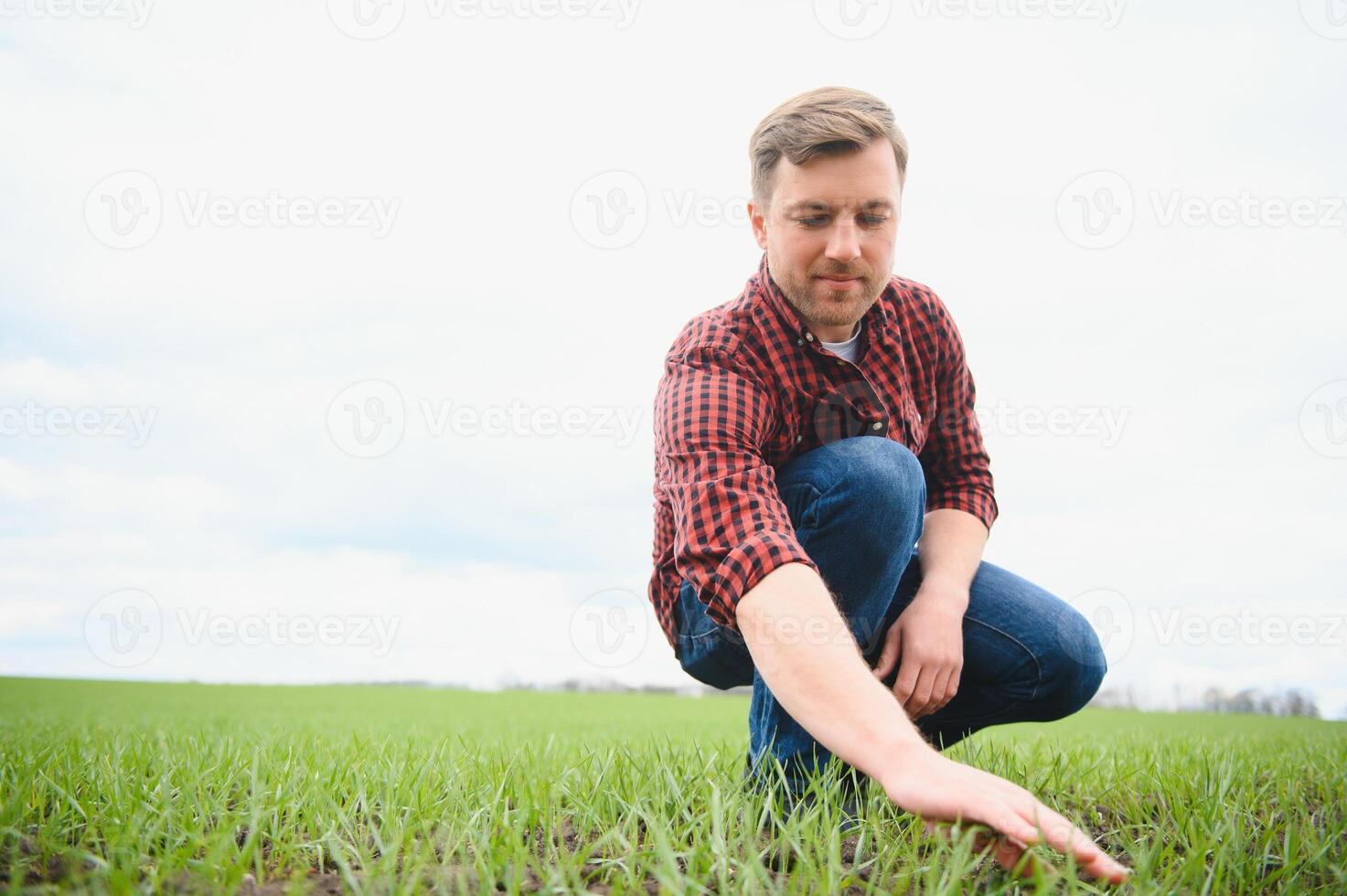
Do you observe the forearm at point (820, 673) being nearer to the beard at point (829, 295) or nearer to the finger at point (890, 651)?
the finger at point (890, 651)

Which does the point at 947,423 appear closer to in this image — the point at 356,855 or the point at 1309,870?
the point at 1309,870

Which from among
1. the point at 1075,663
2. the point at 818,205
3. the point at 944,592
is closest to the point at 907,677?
the point at 944,592

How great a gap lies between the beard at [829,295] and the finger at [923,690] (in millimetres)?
915

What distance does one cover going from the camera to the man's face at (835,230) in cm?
235

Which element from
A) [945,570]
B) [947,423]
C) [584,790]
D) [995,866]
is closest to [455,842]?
[584,790]

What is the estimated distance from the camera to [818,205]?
7.79 feet

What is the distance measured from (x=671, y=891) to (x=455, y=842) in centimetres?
62

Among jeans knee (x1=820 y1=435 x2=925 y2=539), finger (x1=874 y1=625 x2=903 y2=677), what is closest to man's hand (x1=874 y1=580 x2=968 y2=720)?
finger (x1=874 y1=625 x2=903 y2=677)

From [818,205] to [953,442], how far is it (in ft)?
3.15

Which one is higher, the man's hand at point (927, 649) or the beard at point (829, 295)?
the beard at point (829, 295)

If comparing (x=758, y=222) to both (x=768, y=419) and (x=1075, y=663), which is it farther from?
(x=1075, y=663)

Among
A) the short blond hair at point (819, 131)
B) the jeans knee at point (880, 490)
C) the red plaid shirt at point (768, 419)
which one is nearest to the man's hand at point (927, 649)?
the jeans knee at point (880, 490)

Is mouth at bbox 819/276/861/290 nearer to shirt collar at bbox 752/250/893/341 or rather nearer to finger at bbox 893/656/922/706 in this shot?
shirt collar at bbox 752/250/893/341

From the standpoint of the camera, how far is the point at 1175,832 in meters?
2.29
